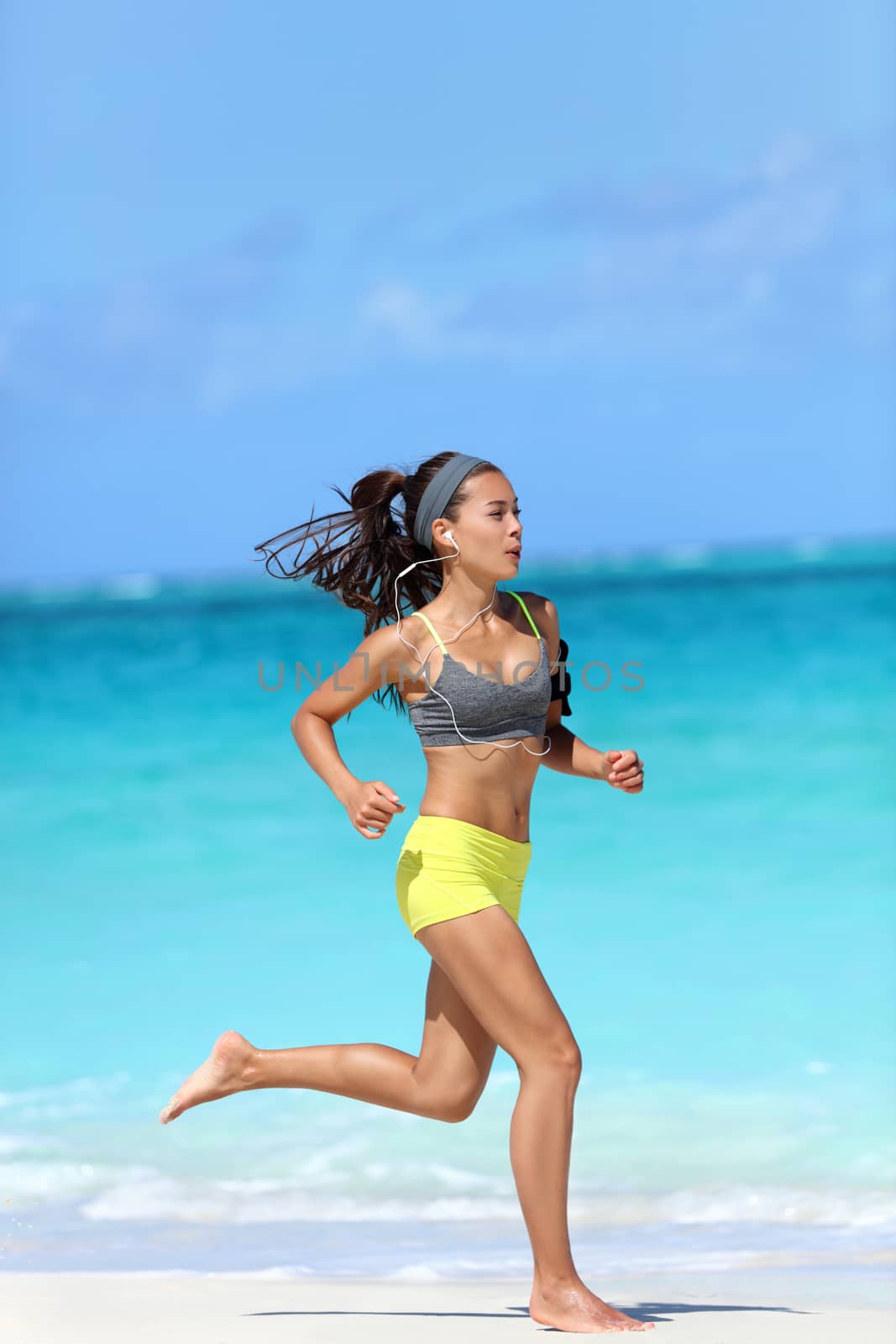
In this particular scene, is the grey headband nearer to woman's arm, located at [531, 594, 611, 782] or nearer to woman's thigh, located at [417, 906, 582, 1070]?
woman's arm, located at [531, 594, 611, 782]

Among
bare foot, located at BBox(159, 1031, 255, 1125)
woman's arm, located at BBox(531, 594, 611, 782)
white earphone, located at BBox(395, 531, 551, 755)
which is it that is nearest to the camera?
white earphone, located at BBox(395, 531, 551, 755)

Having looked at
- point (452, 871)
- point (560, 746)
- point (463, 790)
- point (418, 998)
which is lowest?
point (418, 998)

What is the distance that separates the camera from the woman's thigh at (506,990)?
3.94 m

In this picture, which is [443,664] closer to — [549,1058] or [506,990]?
[506,990]

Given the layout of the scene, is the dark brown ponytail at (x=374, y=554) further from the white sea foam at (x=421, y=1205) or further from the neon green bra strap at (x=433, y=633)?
the white sea foam at (x=421, y=1205)

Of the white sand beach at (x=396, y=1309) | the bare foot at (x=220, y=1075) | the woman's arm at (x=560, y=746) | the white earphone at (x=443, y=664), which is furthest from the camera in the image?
the bare foot at (x=220, y=1075)

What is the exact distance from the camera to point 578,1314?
388 cm

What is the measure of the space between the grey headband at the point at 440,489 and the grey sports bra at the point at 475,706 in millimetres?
244

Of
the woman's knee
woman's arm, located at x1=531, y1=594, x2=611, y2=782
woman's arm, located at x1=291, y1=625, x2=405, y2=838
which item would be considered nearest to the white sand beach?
the woman's knee

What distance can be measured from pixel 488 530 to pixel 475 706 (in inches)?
16.7

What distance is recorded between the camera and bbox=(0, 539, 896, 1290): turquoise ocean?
5.48 m

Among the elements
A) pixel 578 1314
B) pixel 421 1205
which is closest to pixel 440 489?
pixel 578 1314

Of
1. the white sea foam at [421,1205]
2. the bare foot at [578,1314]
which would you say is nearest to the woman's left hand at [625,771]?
the bare foot at [578,1314]

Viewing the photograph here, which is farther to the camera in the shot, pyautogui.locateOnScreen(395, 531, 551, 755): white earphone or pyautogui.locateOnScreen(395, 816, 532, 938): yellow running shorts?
pyautogui.locateOnScreen(395, 531, 551, 755): white earphone
